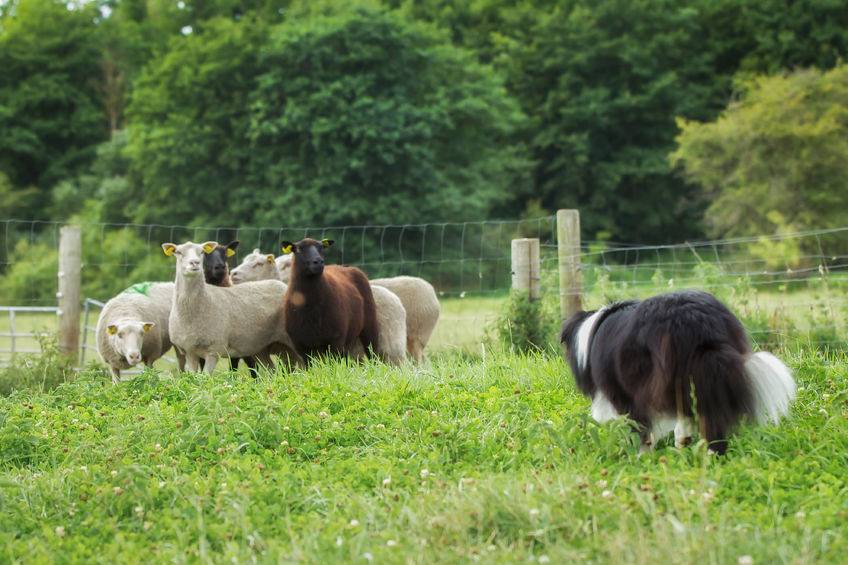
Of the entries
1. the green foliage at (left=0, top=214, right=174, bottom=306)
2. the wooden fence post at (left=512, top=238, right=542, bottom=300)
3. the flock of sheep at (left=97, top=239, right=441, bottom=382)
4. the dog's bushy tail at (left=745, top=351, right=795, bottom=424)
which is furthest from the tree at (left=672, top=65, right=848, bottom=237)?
the dog's bushy tail at (left=745, top=351, right=795, bottom=424)

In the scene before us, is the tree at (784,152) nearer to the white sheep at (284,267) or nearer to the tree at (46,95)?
the white sheep at (284,267)

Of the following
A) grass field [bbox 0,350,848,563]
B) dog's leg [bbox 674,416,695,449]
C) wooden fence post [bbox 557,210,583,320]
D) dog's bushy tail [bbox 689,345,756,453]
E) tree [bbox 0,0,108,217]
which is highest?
tree [bbox 0,0,108,217]

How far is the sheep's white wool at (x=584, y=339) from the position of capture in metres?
6.35

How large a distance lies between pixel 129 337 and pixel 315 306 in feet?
6.27

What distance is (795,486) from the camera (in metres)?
5.23

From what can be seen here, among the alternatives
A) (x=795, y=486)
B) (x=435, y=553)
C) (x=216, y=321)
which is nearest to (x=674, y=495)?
(x=795, y=486)

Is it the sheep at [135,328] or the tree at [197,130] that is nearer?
the sheep at [135,328]

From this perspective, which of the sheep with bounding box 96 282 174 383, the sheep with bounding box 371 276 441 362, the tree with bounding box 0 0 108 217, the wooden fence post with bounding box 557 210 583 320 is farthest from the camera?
the tree with bounding box 0 0 108 217

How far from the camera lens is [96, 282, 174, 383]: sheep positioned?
10125 mm

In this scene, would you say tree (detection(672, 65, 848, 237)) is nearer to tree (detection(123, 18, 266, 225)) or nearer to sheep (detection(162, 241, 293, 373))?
tree (detection(123, 18, 266, 225))

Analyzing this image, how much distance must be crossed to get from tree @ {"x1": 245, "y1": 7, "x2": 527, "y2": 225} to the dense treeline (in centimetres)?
9

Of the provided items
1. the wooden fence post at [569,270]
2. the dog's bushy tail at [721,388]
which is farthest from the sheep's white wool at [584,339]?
the wooden fence post at [569,270]

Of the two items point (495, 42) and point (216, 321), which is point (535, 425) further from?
point (495, 42)

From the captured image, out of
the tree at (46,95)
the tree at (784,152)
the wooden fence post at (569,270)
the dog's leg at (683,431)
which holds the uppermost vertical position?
the tree at (46,95)
